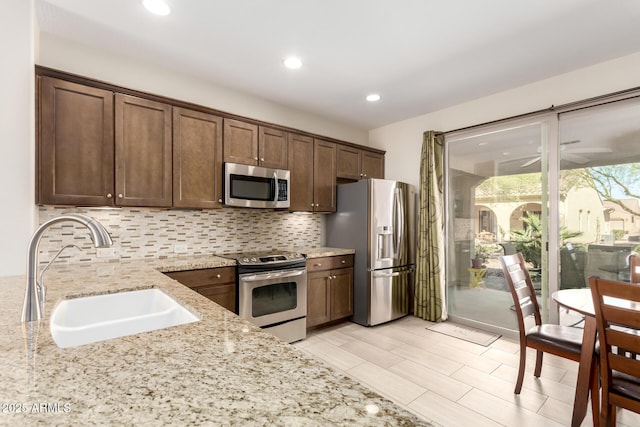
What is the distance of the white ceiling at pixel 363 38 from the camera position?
2.02 m

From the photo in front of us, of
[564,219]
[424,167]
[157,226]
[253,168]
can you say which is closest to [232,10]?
[253,168]

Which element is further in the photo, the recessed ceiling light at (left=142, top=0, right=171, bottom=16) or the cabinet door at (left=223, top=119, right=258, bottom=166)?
the cabinet door at (left=223, top=119, right=258, bottom=166)

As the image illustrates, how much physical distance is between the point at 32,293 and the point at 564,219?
385 centimetres

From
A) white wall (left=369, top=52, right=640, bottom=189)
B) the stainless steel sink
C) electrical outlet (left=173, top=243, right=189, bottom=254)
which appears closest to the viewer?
the stainless steel sink

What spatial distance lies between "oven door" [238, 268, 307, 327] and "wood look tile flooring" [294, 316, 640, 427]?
1.31 ft

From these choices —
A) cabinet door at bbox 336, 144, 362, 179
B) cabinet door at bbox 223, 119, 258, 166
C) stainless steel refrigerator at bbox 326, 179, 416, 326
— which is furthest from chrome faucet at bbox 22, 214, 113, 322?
cabinet door at bbox 336, 144, 362, 179

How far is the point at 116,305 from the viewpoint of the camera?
1.47 m

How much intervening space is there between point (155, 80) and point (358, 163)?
100 inches

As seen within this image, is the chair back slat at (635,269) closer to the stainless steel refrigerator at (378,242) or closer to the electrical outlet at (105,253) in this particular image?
the stainless steel refrigerator at (378,242)

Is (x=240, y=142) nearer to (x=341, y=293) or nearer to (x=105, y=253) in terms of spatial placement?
(x=105, y=253)

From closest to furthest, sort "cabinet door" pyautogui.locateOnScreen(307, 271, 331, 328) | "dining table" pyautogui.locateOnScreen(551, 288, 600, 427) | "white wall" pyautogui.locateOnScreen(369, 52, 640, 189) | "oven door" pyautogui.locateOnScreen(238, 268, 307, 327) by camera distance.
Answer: "dining table" pyautogui.locateOnScreen(551, 288, 600, 427), "white wall" pyautogui.locateOnScreen(369, 52, 640, 189), "oven door" pyautogui.locateOnScreen(238, 268, 307, 327), "cabinet door" pyautogui.locateOnScreen(307, 271, 331, 328)

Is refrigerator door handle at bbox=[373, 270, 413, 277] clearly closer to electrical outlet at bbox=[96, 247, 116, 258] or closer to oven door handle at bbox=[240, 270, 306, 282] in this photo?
oven door handle at bbox=[240, 270, 306, 282]

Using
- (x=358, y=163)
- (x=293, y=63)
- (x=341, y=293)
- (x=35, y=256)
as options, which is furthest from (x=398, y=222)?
(x=35, y=256)

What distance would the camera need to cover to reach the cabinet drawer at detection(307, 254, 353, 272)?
11.0ft
